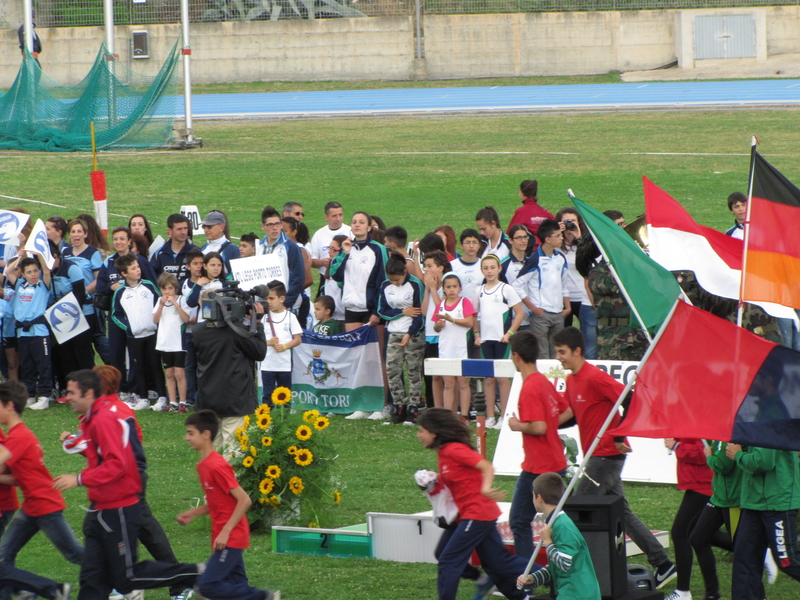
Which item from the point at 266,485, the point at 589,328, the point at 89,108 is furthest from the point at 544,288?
the point at 89,108

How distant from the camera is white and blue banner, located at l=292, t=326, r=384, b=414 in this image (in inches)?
522

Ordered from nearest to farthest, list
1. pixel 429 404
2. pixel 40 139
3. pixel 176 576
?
pixel 176 576 < pixel 429 404 < pixel 40 139

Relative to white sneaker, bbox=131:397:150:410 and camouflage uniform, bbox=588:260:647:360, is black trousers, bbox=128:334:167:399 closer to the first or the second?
white sneaker, bbox=131:397:150:410

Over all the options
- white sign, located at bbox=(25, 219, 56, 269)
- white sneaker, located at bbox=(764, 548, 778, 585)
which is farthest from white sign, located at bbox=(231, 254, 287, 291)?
white sneaker, located at bbox=(764, 548, 778, 585)

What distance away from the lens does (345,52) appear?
4700 cm

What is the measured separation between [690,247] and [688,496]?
190 cm

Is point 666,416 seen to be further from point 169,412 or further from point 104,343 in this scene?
point 104,343

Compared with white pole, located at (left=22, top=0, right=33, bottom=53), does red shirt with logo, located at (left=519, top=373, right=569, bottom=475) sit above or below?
below

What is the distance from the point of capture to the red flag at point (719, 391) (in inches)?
255

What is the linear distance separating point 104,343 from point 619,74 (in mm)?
35971

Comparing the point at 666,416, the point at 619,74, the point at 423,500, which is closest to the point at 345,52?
the point at 619,74

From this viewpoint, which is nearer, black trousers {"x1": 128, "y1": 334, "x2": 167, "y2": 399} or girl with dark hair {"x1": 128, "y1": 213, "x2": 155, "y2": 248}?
black trousers {"x1": 128, "y1": 334, "x2": 167, "y2": 399}

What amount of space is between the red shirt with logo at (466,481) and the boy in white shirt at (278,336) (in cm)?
531

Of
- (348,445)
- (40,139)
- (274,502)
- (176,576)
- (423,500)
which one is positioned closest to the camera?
(176,576)
